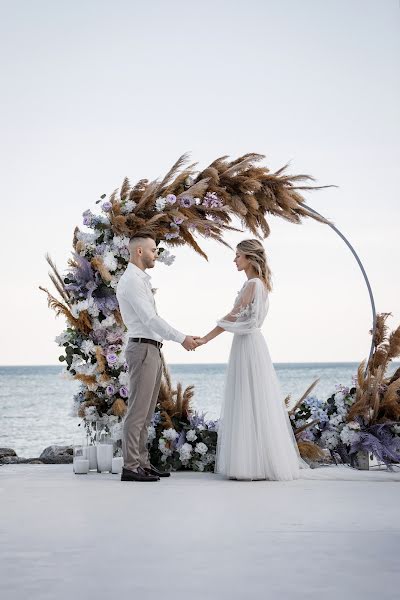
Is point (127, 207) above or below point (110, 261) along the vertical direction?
above

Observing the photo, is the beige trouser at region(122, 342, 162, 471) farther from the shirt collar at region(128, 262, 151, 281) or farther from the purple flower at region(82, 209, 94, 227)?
the purple flower at region(82, 209, 94, 227)

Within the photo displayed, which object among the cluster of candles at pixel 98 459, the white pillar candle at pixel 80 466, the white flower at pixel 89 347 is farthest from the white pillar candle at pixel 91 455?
the white flower at pixel 89 347

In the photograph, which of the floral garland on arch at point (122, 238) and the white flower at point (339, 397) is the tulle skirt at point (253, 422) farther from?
the white flower at point (339, 397)

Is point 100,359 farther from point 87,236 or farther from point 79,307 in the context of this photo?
point 87,236

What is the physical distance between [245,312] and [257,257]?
390mm

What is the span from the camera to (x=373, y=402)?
706 centimetres

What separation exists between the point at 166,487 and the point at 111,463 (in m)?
1.13

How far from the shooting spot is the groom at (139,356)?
6.06 metres

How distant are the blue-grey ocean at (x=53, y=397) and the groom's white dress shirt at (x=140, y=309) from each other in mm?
1018

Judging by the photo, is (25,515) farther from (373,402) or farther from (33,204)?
(33,204)

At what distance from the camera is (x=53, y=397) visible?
32.2 m

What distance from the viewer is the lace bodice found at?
20.7ft

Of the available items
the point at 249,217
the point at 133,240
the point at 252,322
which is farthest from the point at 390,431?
the point at 133,240

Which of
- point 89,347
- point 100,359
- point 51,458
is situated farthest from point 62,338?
point 51,458
